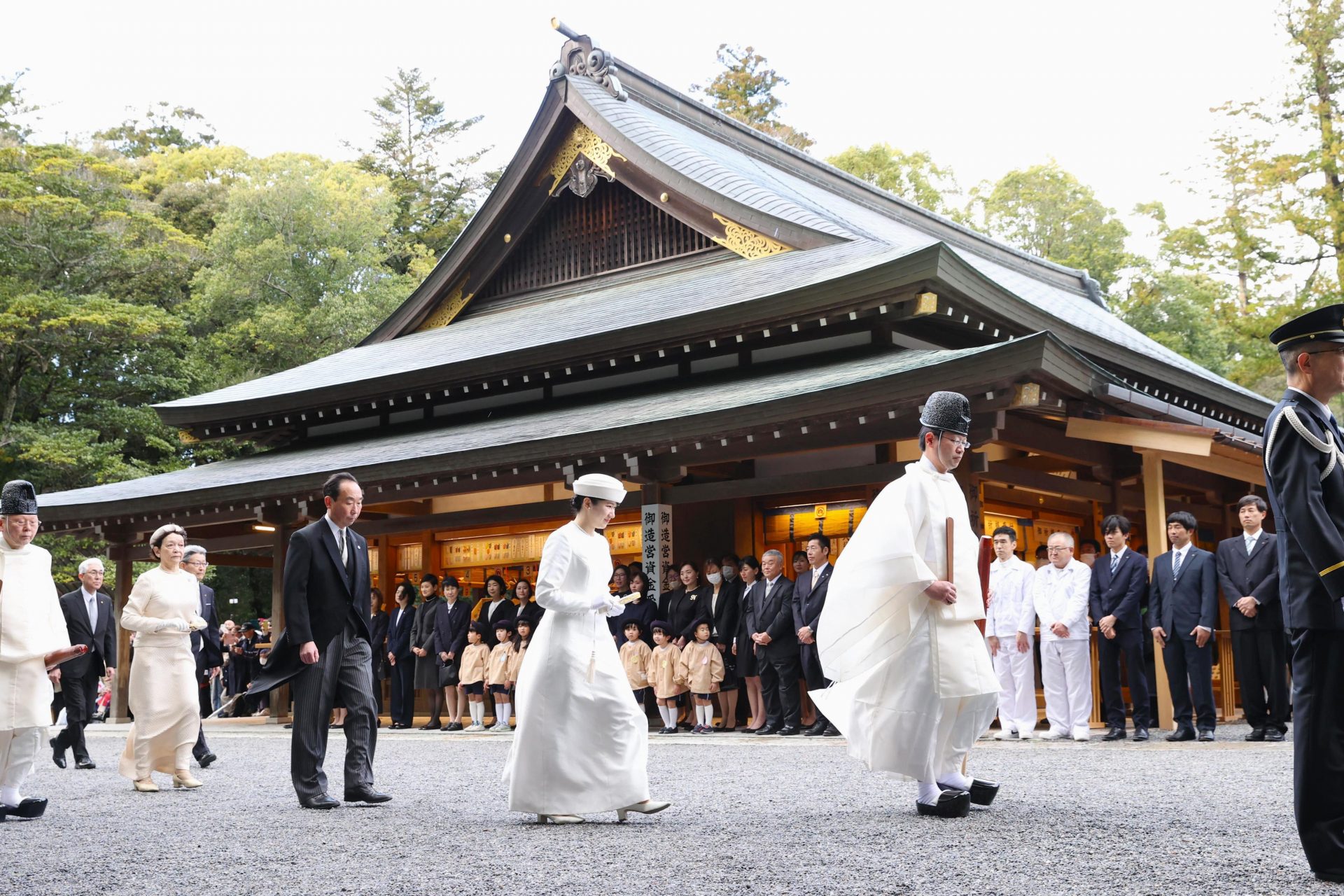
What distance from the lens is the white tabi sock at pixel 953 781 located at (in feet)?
17.1

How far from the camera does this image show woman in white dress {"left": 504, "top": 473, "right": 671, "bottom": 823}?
5.41 m

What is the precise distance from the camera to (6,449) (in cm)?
2497

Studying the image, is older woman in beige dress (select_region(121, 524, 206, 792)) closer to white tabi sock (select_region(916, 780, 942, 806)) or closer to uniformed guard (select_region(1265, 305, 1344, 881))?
white tabi sock (select_region(916, 780, 942, 806))

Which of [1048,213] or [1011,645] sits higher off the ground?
[1048,213]

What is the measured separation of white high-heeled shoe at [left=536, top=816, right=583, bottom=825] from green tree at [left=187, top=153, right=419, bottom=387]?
77.9 feet

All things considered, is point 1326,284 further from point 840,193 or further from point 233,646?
point 233,646

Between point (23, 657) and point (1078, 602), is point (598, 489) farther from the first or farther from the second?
point (1078, 602)

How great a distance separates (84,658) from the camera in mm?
9938

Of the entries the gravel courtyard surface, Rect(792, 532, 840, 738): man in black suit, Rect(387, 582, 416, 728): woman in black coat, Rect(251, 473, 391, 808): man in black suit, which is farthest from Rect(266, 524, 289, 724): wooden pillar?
Rect(251, 473, 391, 808): man in black suit

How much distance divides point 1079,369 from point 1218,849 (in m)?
6.38

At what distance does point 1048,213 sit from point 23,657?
1323 inches

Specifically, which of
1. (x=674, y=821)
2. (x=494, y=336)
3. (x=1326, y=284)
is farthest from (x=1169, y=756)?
(x=1326, y=284)

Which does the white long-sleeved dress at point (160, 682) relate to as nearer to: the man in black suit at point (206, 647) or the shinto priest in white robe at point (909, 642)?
the man in black suit at point (206, 647)

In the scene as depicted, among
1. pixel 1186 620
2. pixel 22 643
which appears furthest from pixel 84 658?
pixel 1186 620
